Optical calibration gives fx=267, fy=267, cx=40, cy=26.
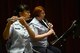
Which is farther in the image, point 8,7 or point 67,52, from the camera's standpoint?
point 67,52

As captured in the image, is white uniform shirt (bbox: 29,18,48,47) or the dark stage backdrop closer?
white uniform shirt (bbox: 29,18,48,47)

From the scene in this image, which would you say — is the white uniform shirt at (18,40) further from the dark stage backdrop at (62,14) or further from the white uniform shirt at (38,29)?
the dark stage backdrop at (62,14)

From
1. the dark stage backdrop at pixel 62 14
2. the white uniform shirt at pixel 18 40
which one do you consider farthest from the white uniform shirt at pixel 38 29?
the dark stage backdrop at pixel 62 14

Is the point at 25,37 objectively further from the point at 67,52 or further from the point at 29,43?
the point at 67,52

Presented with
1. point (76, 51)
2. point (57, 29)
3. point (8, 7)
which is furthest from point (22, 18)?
point (76, 51)

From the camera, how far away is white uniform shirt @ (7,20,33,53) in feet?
9.70

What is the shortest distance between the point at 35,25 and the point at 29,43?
0.23m

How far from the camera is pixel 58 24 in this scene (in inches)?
173

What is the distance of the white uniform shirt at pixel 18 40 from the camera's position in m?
2.96

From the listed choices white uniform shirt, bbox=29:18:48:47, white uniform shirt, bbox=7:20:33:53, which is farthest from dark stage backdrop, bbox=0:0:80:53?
white uniform shirt, bbox=7:20:33:53

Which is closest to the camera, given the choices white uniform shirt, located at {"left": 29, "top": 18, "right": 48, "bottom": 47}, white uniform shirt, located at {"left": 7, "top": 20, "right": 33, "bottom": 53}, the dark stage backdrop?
white uniform shirt, located at {"left": 7, "top": 20, "right": 33, "bottom": 53}

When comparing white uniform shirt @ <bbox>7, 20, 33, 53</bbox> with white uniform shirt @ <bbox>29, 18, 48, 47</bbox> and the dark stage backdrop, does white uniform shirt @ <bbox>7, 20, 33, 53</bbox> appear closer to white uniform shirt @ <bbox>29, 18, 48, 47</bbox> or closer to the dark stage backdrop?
white uniform shirt @ <bbox>29, 18, 48, 47</bbox>

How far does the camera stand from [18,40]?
2.97 m

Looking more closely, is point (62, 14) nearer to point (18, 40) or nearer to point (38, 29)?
point (38, 29)
